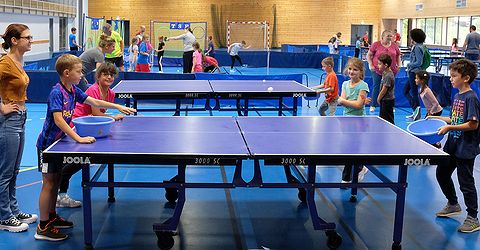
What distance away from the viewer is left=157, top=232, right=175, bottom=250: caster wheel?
418cm

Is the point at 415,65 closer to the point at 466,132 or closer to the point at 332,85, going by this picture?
the point at 332,85

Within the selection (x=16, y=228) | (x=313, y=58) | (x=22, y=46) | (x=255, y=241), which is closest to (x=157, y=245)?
(x=255, y=241)

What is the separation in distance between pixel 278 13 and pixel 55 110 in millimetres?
28837

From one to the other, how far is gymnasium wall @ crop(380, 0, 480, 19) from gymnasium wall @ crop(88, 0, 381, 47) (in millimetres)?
1307

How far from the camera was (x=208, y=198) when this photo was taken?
5621mm

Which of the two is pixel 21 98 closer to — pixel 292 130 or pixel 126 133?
pixel 126 133

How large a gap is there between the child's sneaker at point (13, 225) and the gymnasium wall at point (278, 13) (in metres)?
28.3

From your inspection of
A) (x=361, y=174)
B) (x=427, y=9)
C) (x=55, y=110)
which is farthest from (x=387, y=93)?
(x=427, y=9)

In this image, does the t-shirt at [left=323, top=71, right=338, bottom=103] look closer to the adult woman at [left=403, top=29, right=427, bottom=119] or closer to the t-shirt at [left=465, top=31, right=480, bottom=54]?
the adult woman at [left=403, top=29, right=427, bottom=119]

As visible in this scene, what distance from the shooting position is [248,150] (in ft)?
12.6

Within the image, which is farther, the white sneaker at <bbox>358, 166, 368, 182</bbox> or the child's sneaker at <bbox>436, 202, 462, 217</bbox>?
the white sneaker at <bbox>358, 166, 368, 182</bbox>

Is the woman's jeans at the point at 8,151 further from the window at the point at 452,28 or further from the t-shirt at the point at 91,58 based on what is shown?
the window at the point at 452,28

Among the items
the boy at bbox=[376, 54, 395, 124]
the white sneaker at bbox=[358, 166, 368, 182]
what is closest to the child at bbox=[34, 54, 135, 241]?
the white sneaker at bbox=[358, 166, 368, 182]

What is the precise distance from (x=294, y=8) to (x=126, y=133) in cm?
2862
